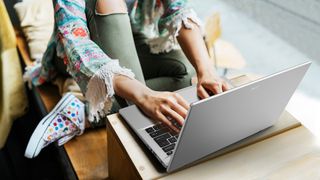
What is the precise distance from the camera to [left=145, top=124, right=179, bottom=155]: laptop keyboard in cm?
58

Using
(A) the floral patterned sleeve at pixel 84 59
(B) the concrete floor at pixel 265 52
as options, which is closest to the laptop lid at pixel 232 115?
(A) the floral patterned sleeve at pixel 84 59

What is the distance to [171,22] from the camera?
0.97 meters

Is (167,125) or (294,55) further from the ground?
(167,125)

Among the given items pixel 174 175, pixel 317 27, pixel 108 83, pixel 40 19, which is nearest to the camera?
pixel 174 175

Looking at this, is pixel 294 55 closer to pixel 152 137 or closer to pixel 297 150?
pixel 297 150

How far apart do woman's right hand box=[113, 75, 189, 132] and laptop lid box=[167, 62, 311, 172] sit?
0.26 feet

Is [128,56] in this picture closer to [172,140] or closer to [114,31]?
[114,31]

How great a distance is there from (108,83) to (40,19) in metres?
0.77

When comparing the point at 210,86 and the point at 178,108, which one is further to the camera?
the point at 210,86

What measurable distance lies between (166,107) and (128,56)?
0.24m

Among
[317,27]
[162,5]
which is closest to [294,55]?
[317,27]

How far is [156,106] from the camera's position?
0.63m

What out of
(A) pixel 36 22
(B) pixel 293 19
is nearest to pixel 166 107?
(A) pixel 36 22

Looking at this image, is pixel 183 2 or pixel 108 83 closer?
pixel 108 83
